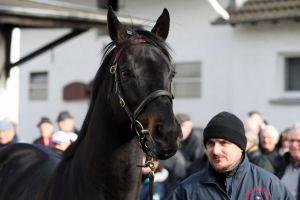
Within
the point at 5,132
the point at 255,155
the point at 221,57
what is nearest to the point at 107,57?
the point at 255,155

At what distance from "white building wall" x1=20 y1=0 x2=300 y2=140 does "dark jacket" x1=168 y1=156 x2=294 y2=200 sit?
9289 mm

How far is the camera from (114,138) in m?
4.06

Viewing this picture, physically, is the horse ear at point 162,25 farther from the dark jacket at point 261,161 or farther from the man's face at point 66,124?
the man's face at point 66,124

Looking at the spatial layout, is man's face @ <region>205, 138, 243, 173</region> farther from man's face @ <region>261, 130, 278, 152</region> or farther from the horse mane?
man's face @ <region>261, 130, 278, 152</region>

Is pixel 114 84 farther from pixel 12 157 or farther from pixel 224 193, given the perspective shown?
pixel 12 157

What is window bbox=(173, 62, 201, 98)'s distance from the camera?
16000mm

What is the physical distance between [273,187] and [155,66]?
1107 millimetres

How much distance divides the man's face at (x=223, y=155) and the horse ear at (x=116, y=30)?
2.94 ft

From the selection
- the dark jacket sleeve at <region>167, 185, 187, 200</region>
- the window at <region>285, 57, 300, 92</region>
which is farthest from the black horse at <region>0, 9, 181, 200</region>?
the window at <region>285, 57, 300, 92</region>

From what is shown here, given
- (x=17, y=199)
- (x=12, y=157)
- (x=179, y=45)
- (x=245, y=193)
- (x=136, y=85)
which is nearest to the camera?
(x=136, y=85)

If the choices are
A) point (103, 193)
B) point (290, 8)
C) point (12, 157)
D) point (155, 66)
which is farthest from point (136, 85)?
point (290, 8)

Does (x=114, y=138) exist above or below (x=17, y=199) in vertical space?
above

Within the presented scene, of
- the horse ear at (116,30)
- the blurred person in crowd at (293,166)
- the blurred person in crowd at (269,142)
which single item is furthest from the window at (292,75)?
the horse ear at (116,30)

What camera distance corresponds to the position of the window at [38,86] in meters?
19.4
